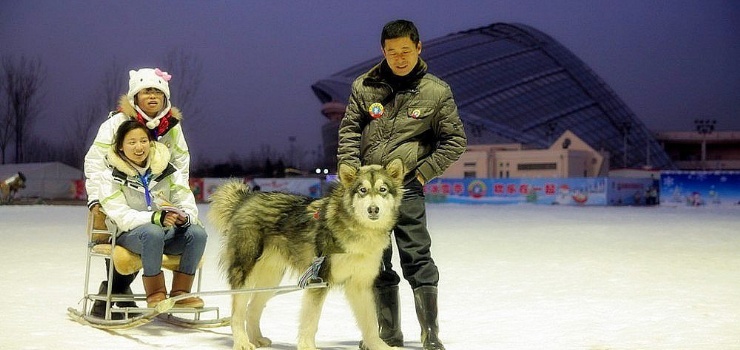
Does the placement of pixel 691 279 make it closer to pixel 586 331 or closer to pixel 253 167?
pixel 586 331

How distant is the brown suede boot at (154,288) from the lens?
15.3 ft

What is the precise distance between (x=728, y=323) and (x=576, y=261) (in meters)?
4.00

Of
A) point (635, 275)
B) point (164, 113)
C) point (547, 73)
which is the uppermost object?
point (547, 73)

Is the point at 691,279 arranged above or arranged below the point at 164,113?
below

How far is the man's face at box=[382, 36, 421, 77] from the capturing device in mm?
4203

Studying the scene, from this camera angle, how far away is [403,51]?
4211 millimetres

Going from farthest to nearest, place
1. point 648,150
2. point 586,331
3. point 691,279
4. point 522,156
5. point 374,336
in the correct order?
1. point 648,150
2. point 522,156
3. point 691,279
4. point 586,331
5. point 374,336

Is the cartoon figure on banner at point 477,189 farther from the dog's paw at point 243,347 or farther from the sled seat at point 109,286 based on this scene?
the dog's paw at point 243,347

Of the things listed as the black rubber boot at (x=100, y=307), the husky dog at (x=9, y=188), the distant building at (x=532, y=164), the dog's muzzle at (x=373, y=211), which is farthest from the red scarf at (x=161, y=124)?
the distant building at (x=532, y=164)

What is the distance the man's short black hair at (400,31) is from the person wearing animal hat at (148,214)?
167cm

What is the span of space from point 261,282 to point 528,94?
2411 inches

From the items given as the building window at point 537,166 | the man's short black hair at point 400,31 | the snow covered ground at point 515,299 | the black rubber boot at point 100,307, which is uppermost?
the man's short black hair at point 400,31

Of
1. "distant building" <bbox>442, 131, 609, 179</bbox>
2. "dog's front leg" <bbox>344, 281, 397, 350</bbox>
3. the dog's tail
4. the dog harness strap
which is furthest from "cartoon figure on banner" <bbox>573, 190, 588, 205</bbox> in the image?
the dog harness strap

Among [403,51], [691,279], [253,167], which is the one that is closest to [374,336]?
[403,51]
